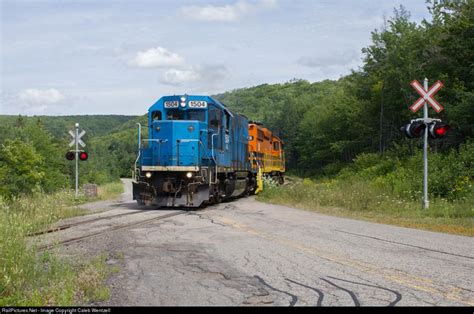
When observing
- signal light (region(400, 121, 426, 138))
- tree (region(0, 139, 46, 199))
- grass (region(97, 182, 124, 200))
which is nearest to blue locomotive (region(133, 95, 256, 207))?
signal light (region(400, 121, 426, 138))

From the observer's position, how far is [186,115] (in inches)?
719

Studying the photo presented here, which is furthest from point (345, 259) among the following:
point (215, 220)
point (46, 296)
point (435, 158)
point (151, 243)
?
point (435, 158)

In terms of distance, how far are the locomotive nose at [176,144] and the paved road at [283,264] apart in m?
5.56

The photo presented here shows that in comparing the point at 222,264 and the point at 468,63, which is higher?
the point at 468,63

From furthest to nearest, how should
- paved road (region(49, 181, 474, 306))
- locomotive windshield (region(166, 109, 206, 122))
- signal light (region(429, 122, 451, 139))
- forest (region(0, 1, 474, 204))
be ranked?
forest (region(0, 1, 474, 204)) → locomotive windshield (region(166, 109, 206, 122)) → signal light (region(429, 122, 451, 139)) → paved road (region(49, 181, 474, 306))

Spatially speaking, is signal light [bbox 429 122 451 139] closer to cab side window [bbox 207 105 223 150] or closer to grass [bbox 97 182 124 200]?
cab side window [bbox 207 105 223 150]

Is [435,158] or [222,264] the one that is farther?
[435,158]

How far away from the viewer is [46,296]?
5.64m

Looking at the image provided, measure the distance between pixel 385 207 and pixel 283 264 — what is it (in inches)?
398

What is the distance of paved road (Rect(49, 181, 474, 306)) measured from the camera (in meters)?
5.40

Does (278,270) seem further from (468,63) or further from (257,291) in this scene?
(468,63)

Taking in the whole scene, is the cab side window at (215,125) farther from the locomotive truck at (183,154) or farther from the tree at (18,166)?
the tree at (18,166)

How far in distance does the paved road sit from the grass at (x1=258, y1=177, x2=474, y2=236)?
1.65 meters

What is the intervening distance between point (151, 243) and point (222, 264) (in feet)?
8.12
